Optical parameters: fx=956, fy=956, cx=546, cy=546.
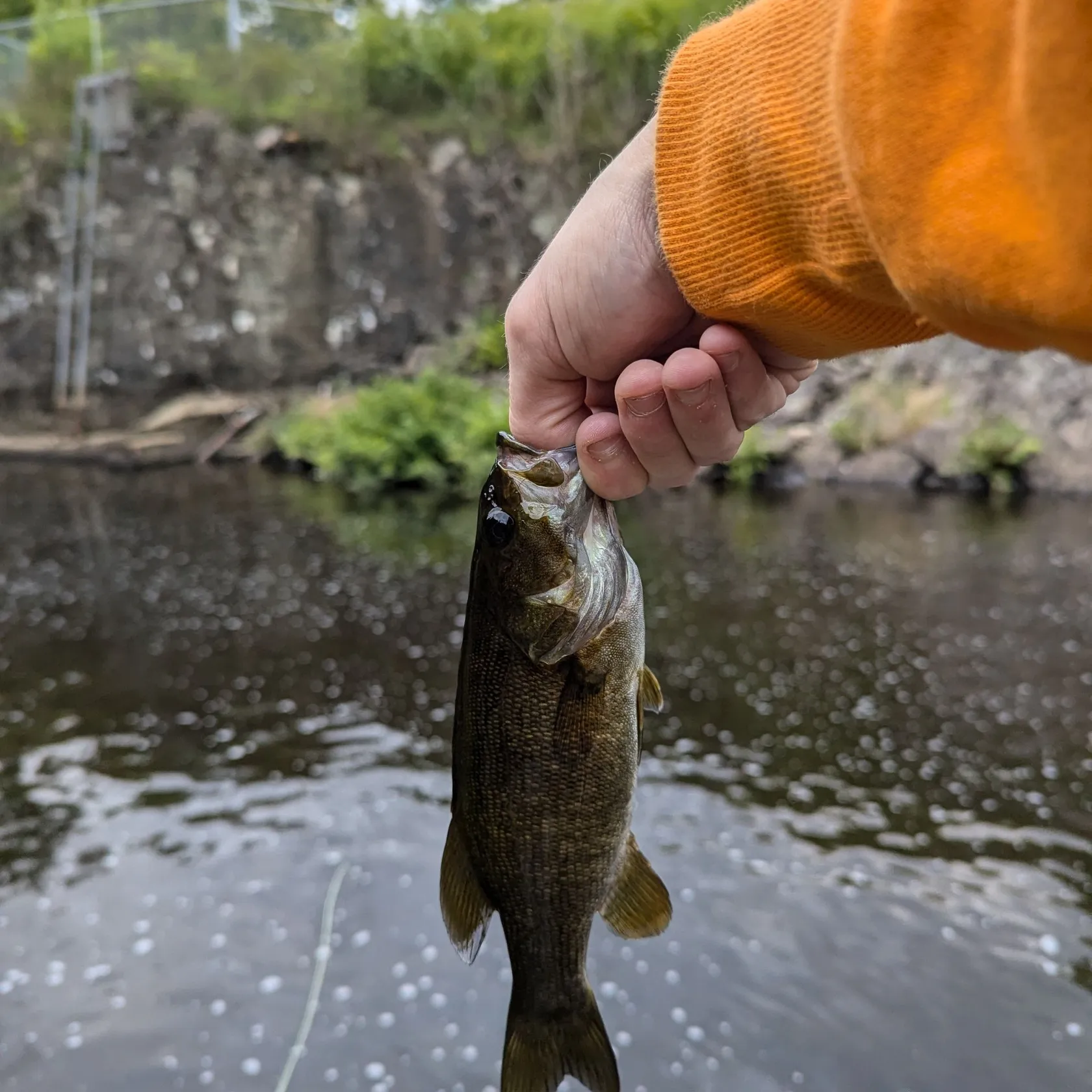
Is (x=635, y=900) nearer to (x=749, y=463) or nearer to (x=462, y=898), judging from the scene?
(x=462, y=898)

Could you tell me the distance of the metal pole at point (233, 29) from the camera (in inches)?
1019

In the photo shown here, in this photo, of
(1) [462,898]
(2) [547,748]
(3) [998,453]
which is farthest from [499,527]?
(3) [998,453]

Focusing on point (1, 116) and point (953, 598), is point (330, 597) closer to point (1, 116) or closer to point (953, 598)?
point (953, 598)

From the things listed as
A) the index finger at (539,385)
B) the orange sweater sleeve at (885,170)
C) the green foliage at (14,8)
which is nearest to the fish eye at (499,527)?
the index finger at (539,385)

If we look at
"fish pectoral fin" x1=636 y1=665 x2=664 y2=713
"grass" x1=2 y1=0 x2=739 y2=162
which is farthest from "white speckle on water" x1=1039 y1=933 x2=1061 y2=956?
"grass" x1=2 y1=0 x2=739 y2=162

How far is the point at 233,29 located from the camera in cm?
2602

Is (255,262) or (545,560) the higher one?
(255,262)

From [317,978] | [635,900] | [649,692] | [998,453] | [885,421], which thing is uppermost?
[885,421]

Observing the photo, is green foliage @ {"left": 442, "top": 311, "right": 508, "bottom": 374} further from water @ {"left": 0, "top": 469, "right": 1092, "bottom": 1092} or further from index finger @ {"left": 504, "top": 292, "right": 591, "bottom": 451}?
index finger @ {"left": 504, "top": 292, "right": 591, "bottom": 451}

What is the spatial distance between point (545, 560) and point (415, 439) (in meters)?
17.9

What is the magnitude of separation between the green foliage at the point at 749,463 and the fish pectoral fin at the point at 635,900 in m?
17.1

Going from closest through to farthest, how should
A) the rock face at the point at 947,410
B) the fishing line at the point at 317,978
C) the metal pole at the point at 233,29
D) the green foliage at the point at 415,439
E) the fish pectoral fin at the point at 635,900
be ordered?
the fish pectoral fin at the point at 635,900 → the fishing line at the point at 317,978 → the rock face at the point at 947,410 → the green foliage at the point at 415,439 → the metal pole at the point at 233,29

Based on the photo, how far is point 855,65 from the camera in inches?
51.9

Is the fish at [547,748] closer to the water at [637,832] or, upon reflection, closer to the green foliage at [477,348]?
the water at [637,832]
